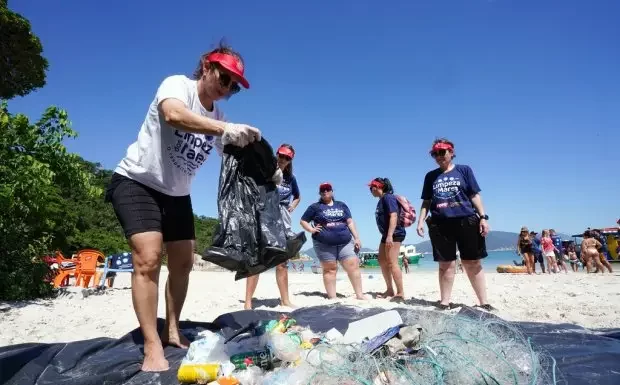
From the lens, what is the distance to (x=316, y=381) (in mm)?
1707

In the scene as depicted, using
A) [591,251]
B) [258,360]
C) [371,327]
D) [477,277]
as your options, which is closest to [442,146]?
[477,277]

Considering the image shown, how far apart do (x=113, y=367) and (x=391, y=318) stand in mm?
1667

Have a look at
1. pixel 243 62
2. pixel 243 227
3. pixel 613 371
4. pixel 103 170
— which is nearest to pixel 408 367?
pixel 613 371

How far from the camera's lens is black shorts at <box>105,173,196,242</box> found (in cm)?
232

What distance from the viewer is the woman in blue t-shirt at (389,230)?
5410 mm

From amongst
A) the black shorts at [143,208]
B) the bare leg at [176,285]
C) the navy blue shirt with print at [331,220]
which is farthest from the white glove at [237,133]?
the navy blue shirt with print at [331,220]

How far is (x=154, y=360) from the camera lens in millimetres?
2193

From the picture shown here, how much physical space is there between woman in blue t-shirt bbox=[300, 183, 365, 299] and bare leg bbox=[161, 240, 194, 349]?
3.04 meters

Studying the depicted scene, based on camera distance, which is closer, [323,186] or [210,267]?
[323,186]

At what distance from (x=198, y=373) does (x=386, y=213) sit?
13.2ft

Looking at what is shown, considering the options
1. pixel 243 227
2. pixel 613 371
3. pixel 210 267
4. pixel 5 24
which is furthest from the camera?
pixel 210 267

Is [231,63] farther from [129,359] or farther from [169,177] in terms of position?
[129,359]

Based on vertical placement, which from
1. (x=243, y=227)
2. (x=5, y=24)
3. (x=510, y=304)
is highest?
(x=5, y=24)

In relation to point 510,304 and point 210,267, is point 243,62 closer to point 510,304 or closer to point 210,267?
point 510,304
